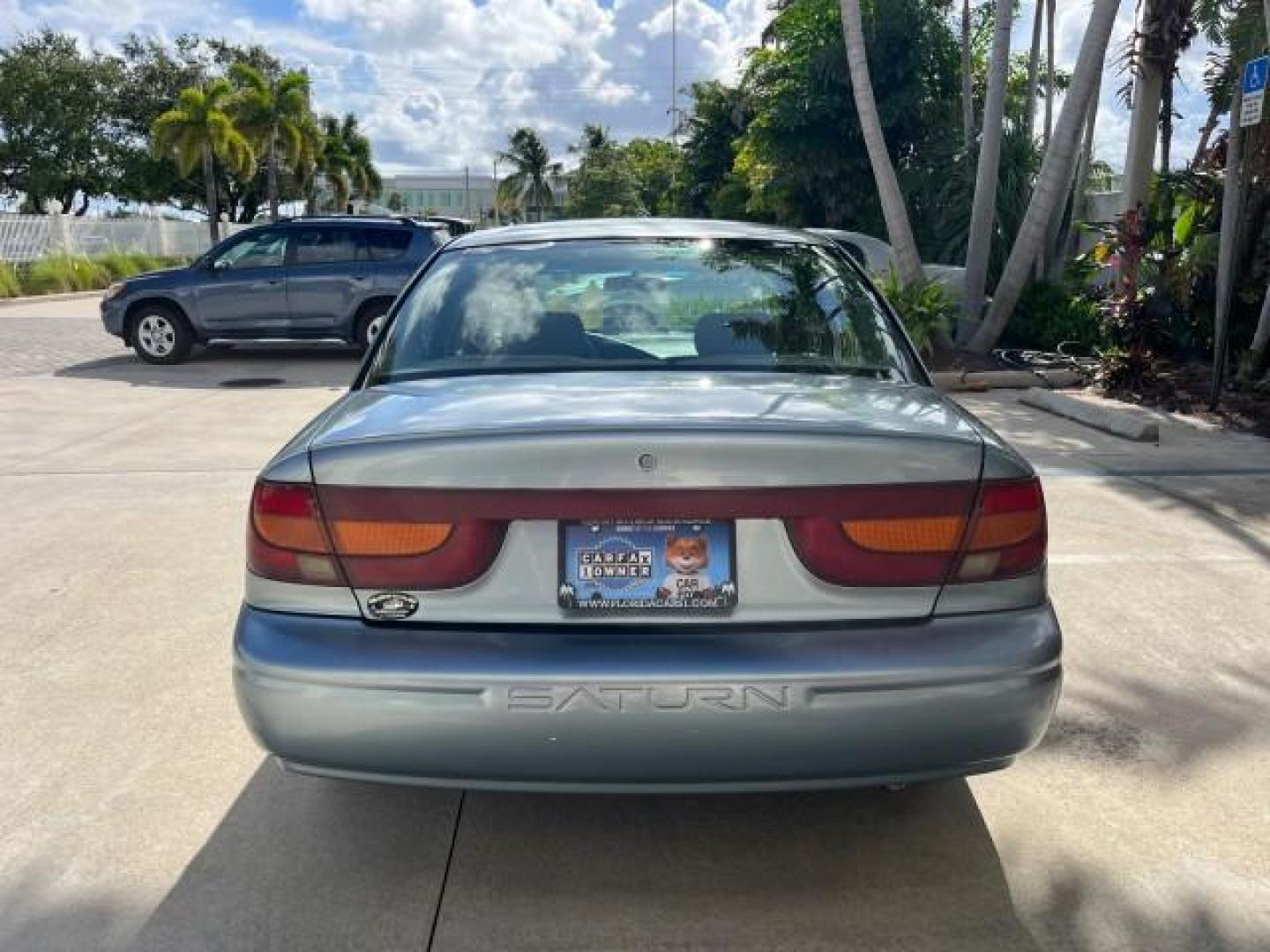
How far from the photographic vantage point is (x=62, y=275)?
2534cm

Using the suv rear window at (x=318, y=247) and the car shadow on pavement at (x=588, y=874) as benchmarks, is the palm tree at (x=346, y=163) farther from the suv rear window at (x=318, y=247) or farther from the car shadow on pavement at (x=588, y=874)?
the car shadow on pavement at (x=588, y=874)

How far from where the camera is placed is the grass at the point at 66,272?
2375 cm

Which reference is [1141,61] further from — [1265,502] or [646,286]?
[646,286]

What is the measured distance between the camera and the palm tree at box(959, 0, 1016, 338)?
1234 cm

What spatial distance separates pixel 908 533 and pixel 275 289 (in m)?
12.1

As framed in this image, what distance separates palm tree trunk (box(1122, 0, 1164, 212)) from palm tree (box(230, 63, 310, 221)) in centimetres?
3474

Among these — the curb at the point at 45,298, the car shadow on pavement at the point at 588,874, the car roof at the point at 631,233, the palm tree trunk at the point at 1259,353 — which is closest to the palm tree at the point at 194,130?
the curb at the point at 45,298

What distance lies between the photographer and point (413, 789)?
3.35 metres

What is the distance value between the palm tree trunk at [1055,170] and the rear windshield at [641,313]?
28.6ft

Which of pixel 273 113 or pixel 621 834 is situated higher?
A: pixel 273 113

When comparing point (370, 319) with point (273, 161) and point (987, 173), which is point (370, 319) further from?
point (273, 161)

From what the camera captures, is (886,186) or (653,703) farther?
(886,186)

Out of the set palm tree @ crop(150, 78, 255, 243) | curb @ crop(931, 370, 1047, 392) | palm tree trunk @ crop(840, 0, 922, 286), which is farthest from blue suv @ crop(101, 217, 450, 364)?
palm tree @ crop(150, 78, 255, 243)

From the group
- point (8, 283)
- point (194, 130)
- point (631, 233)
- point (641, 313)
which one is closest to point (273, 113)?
point (194, 130)
